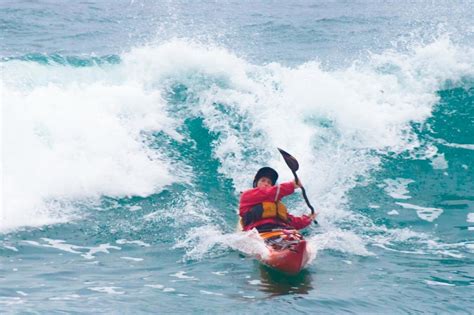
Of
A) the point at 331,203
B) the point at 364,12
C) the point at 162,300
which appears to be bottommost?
the point at 162,300

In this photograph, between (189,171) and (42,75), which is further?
(42,75)

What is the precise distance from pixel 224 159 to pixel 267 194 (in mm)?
3393

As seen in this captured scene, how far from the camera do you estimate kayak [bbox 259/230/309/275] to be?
309 inches

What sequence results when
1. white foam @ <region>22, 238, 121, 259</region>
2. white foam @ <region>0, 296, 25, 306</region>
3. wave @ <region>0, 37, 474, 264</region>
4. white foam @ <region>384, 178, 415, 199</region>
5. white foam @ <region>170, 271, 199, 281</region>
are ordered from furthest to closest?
white foam @ <region>384, 178, 415, 199</region> < wave @ <region>0, 37, 474, 264</region> < white foam @ <region>22, 238, 121, 259</region> < white foam @ <region>170, 271, 199, 281</region> < white foam @ <region>0, 296, 25, 306</region>

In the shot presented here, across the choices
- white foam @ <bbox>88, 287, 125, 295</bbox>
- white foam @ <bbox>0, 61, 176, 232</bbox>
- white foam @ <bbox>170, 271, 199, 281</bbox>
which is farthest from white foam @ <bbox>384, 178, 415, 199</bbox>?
white foam @ <bbox>88, 287, 125, 295</bbox>

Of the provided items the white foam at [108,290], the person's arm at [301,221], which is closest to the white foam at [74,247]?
the white foam at [108,290]

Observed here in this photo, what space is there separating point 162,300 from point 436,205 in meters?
5.02

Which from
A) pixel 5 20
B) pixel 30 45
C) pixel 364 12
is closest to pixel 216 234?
pixel 30 45

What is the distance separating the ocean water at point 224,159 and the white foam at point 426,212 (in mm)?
39

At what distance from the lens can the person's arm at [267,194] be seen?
8789 mm

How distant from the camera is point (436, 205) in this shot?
1066cm

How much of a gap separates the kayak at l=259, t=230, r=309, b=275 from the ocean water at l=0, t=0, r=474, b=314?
120mm

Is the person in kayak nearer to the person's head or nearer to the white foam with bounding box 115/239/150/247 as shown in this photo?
the person's head

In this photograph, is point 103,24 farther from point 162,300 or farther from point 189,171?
point 162,300
